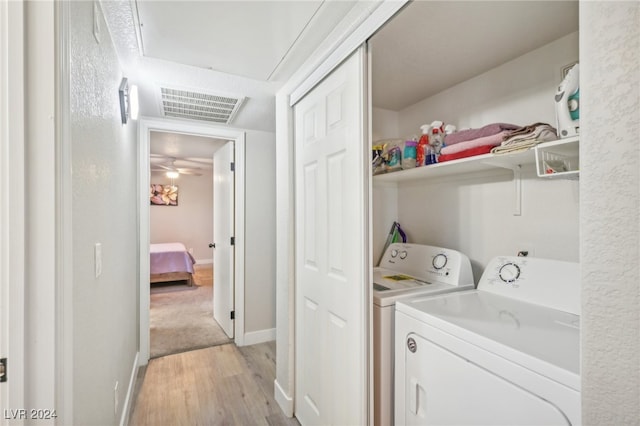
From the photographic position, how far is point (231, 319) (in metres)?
3.13

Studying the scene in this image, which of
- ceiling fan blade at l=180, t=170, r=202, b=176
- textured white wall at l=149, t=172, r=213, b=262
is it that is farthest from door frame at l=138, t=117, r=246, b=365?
textured white wall at l=149, t=172, r=213, b=262

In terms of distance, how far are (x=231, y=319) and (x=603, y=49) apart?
10.8 feet

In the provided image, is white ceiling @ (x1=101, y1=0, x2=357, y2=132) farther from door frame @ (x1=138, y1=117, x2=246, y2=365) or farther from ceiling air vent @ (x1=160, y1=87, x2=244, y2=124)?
door frame @ (x1=138, y1=117, x2=246, y2=365)

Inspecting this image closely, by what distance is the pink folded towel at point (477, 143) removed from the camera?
1.27 meters

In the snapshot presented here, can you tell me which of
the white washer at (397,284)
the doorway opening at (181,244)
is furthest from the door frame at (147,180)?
the white washer at (397,284)

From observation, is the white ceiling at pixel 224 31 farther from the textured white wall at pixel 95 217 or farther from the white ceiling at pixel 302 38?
the textured white wall at pixel 95 217

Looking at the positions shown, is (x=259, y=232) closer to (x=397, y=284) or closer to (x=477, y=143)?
(x=397, y=284)

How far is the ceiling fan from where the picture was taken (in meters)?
5.20

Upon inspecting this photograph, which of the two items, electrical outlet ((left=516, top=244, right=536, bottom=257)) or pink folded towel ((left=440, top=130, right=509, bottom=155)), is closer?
pink folded towel ((left=440, top=130, right=509, bottom=155))

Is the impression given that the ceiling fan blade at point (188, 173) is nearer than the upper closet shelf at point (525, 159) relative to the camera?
No

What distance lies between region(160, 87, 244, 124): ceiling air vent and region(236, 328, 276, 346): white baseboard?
2.15 meters

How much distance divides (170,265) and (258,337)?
2.90m

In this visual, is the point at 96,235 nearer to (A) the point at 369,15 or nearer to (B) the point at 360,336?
(B) the point at 360,336

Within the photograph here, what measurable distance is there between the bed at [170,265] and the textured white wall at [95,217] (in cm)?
366
